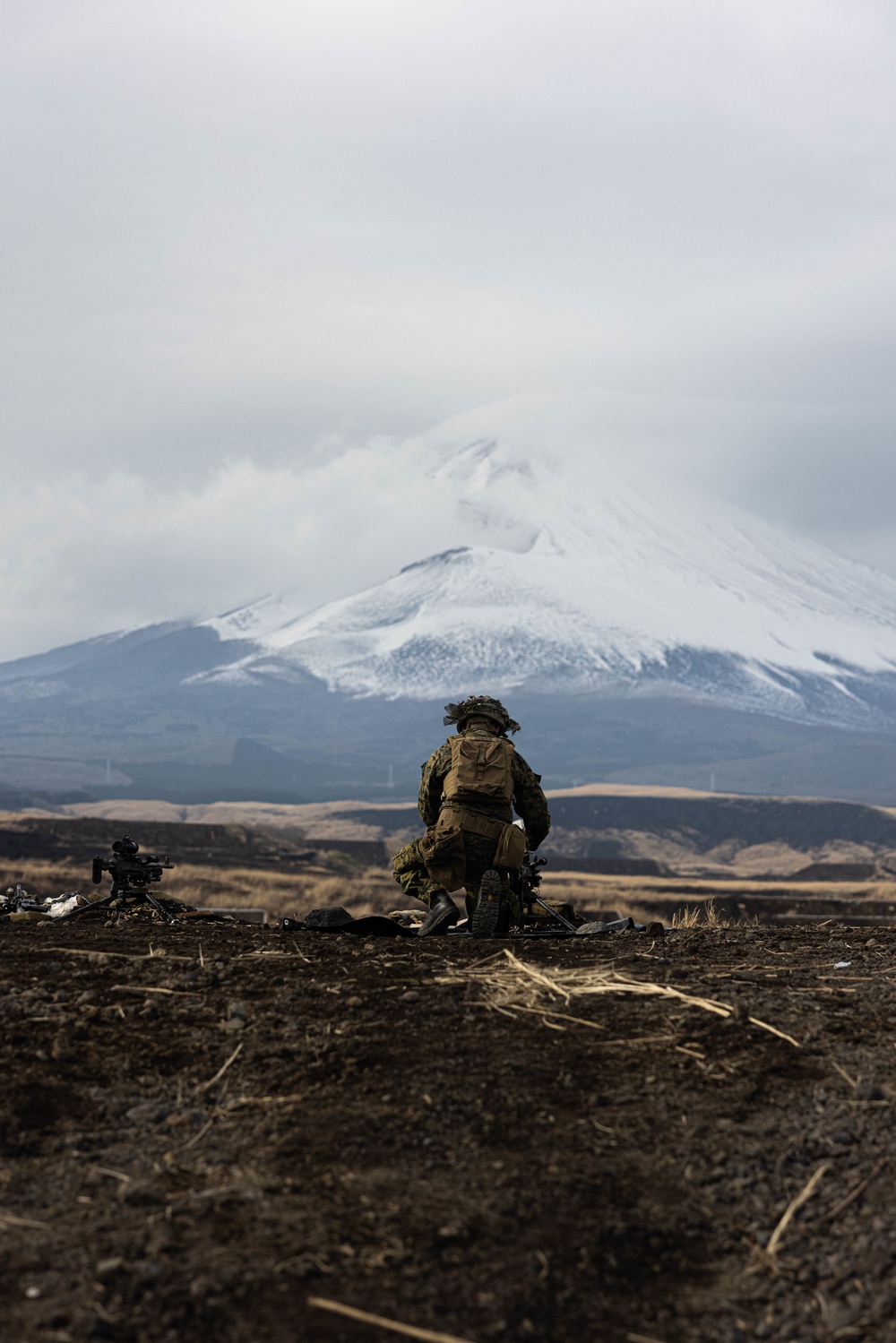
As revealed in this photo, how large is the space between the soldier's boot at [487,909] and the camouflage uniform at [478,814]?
29 cm

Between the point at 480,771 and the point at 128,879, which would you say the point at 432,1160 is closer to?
the point at 480,771

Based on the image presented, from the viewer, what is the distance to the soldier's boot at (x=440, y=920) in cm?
966

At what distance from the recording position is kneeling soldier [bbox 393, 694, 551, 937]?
10.3 m

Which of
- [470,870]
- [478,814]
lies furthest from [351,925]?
[478,814]

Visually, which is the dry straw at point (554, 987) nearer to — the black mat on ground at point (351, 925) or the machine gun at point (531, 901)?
the black mat on ground at point (351, 925)

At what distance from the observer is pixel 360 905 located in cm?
3222

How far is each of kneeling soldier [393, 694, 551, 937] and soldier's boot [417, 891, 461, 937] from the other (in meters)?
0.01

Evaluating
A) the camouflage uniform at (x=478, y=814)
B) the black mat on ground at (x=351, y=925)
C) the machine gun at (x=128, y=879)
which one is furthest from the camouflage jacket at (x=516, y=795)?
the machine gun at (x=128, y=879)

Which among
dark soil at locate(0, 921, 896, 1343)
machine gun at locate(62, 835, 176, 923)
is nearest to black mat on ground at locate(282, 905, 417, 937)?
dark soil at locate(0, 921, 896, 1343)

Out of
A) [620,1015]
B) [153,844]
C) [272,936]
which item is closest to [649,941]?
[272,936]

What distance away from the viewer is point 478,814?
34.9 feet

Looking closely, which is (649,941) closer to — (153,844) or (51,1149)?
(51,1149)

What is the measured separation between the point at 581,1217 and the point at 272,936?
4.98 meters

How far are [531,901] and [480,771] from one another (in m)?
1.18
